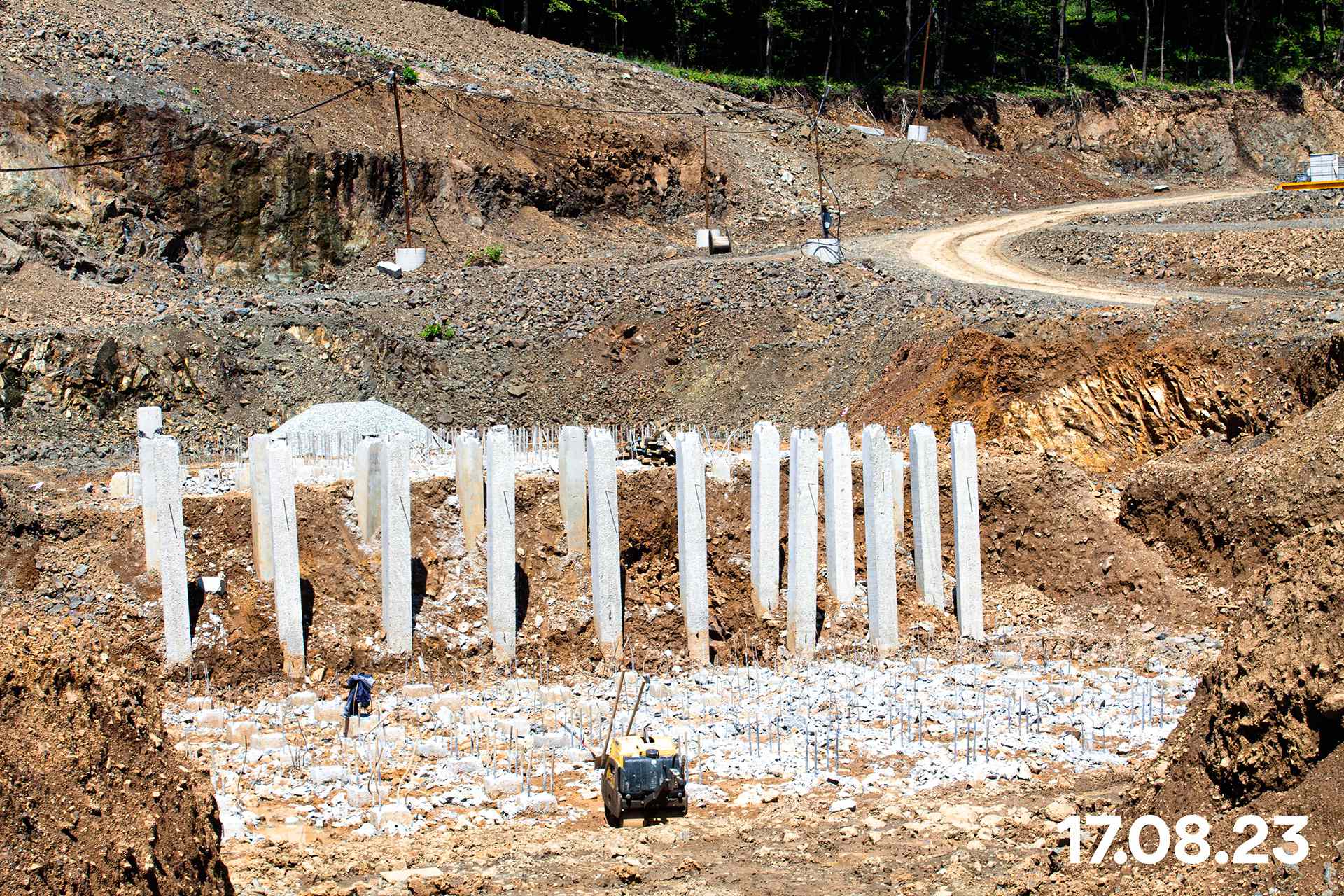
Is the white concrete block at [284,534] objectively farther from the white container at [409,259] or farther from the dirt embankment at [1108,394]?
the white container at [409,259]

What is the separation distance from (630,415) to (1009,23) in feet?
137

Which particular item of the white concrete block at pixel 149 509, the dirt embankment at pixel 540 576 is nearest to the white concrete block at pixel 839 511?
the dirt embankment at pixel 540 576

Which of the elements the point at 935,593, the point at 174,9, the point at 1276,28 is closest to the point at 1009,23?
the point at 1276,28

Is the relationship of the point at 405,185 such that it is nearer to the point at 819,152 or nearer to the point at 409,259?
the point at 409,259

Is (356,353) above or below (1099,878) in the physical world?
above

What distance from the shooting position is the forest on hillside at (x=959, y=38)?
6147 cm

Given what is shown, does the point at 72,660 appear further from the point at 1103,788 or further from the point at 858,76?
the point at 858,76

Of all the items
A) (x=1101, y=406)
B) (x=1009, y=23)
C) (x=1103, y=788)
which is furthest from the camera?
(x=1009, y=23)

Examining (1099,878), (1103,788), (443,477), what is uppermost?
(443,477)

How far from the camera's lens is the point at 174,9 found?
46.4 m

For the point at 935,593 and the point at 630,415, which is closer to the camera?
the point at 935,593

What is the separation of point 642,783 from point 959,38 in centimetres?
5393

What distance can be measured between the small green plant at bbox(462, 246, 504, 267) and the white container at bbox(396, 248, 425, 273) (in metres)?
1.24

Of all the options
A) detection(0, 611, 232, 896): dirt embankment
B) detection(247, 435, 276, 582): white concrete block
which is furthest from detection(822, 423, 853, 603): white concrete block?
detection(0, 611, 232, 896): dirt embankment
